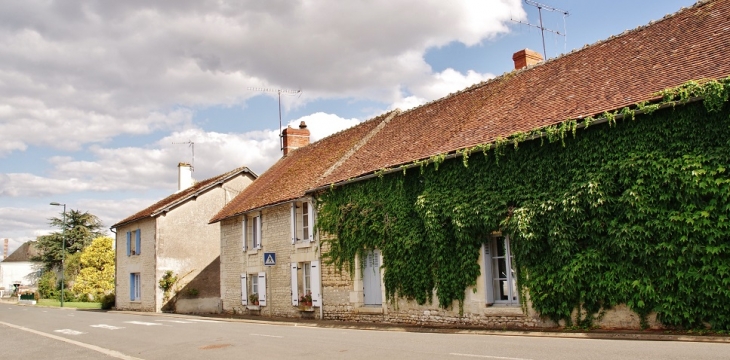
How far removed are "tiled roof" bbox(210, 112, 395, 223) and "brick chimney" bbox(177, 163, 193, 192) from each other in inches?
372

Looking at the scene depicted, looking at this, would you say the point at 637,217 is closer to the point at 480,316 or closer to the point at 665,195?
the point at 665,195

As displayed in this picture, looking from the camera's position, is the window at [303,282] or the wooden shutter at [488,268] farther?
the window at [303,282]

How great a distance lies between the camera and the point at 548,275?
40.7 ft

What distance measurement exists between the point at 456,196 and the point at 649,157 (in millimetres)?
4602

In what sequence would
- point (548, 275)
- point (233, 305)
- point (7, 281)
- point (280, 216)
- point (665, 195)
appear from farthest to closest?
point (7, 281)
point (233, 305)
point (280, 216)
point (548, 275)
point (665, 195)

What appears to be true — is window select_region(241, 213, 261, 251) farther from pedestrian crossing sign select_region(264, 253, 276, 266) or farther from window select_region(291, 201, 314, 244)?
pedestrian crossing sign select_region(264, 253, 276, 266)

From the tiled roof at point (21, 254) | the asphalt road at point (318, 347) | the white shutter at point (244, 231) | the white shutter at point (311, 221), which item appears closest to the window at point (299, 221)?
the white shutter at point (311, 221)

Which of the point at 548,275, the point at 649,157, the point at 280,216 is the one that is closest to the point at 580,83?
the point at 649,157

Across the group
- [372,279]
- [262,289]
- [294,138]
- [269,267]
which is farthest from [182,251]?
[372,279]

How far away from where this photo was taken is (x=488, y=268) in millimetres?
14117

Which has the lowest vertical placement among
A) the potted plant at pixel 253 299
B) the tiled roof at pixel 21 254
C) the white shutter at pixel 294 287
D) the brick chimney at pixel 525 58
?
the potted plant at pixel 253 299

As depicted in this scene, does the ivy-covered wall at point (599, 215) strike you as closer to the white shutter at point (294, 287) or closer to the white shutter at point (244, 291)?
the white shutter at point (294, 287)

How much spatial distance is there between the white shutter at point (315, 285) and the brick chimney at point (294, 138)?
1149 cm

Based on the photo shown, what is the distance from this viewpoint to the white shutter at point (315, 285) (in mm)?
19663
